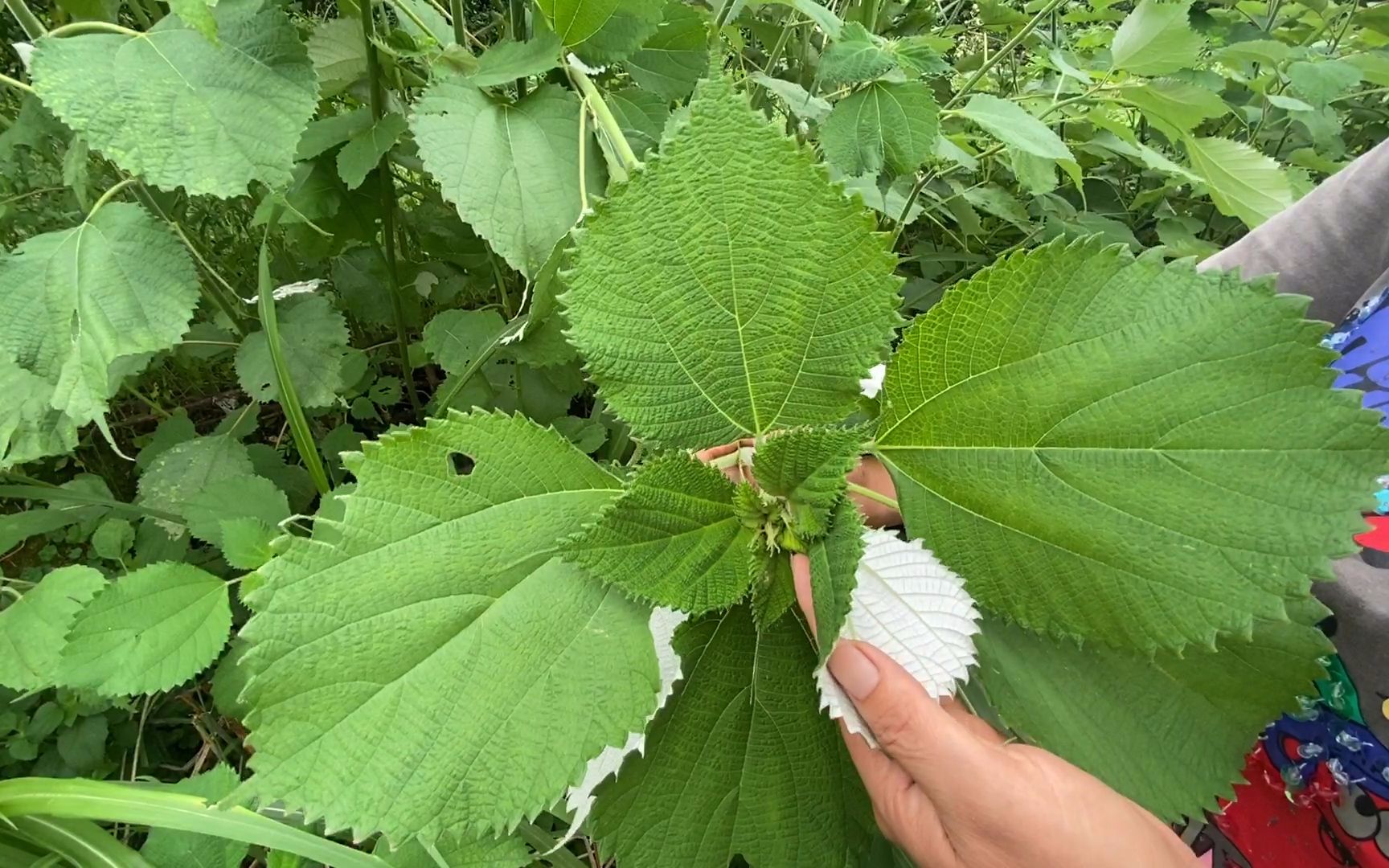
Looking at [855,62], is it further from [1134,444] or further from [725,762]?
[725,762]

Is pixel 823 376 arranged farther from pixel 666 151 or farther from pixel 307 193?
pixel 307 193

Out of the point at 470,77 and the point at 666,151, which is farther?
the point at 470,77

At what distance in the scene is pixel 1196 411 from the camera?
406 mm

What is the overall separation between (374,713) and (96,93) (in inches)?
21.0

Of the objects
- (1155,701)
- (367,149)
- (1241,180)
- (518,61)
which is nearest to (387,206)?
(367,149)

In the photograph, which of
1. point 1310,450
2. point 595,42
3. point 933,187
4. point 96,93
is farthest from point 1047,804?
point 933,187

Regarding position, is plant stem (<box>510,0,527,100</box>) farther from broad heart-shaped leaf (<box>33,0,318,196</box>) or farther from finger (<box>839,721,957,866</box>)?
finger (<box>839,721,957,866</box>)

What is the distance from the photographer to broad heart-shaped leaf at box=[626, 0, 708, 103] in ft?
2.59

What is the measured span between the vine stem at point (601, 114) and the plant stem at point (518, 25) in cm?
6

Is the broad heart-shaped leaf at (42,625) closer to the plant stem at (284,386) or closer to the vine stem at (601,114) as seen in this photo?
the plant stem at (284,386)

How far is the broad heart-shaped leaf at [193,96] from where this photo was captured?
60 cm

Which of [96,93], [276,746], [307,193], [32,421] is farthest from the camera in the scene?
[307,193]

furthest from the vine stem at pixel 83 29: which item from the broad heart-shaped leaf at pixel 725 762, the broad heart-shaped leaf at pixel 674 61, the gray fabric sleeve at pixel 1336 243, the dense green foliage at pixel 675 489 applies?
the gray fabric sleeve at pixel 1336 243

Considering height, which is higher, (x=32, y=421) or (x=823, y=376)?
(x=823, y=376)
